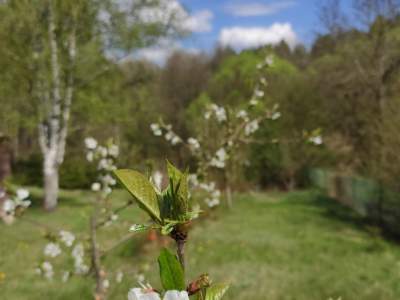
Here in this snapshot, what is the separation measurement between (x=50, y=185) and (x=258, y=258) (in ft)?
28.2

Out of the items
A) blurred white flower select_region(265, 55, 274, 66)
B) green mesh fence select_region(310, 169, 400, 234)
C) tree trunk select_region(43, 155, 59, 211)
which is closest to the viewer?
blurred white flower select_region(265, 55, 274, 66)

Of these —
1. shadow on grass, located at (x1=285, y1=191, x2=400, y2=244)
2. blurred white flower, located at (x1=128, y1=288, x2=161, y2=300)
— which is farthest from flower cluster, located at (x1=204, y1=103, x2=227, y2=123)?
shadow on grass, located at (x1=285, y1=191, x2=400, y2=244)

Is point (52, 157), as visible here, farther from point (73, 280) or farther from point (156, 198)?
point (156, 198)

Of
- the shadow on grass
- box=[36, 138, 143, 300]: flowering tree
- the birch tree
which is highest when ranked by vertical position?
the birch tree

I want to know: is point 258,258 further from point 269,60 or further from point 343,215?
point 343,215

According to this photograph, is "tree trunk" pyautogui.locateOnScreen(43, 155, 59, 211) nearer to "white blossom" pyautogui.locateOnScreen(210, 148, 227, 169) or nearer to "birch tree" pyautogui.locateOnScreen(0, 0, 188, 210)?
"birch tree" pyautogui.locateOnScreen(0, 0, 188, 210)

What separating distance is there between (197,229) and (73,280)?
14.0 feet

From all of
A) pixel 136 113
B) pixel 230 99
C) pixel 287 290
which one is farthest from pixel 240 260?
pixel 230 99

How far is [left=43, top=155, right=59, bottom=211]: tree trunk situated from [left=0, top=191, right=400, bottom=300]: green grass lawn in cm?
136

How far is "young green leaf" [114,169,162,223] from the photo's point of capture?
57 centimetres

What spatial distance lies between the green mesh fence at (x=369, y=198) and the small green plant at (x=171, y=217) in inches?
447

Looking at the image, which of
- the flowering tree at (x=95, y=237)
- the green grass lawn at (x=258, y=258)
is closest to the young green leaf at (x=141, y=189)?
the flowering tree at (x=95, y=237)

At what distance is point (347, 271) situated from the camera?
7758mm

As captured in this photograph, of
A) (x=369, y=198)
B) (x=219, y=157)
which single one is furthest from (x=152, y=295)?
(x=369, y=198)
